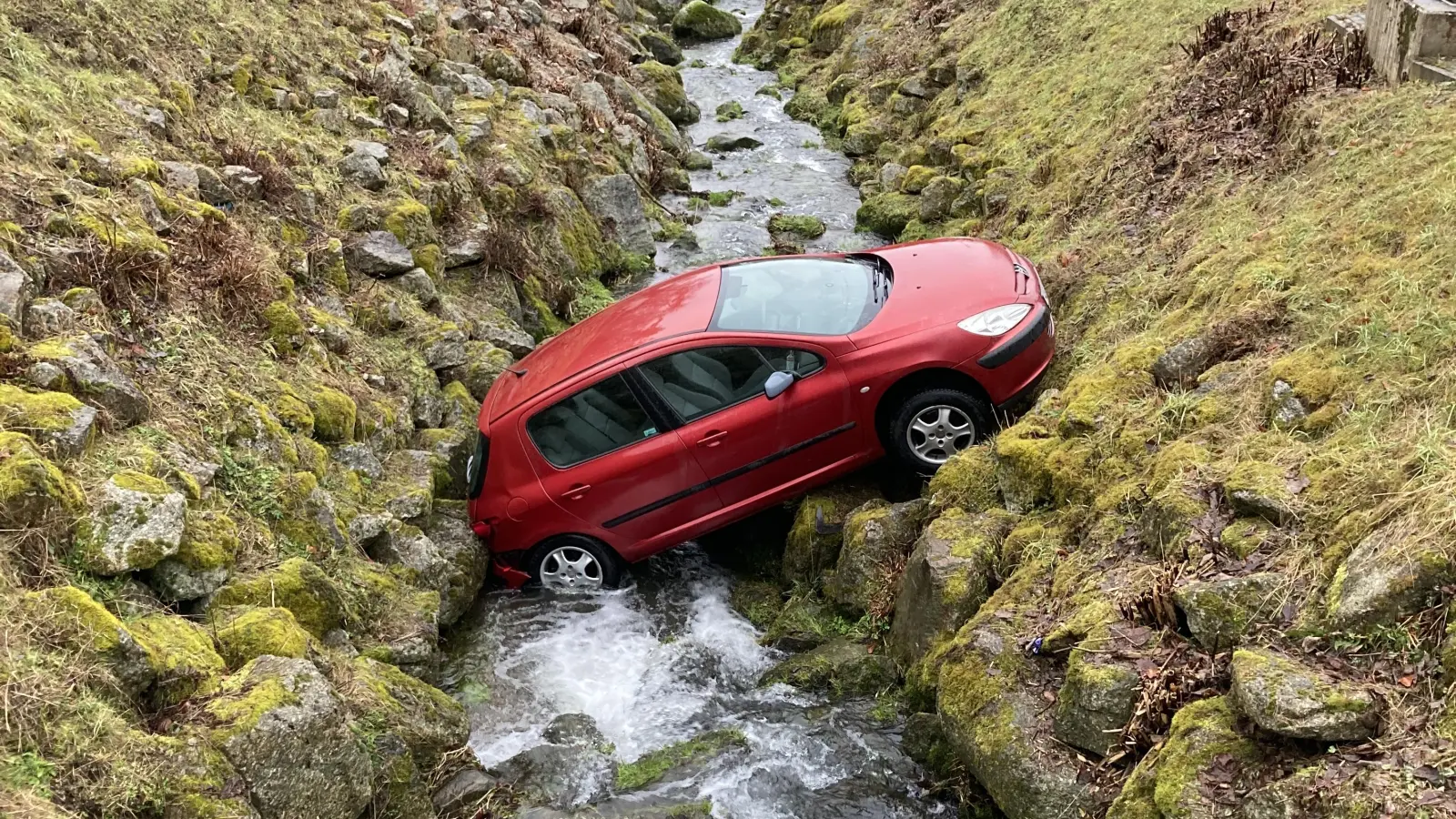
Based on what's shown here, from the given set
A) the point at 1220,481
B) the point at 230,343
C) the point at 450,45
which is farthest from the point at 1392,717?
the point at 450,45

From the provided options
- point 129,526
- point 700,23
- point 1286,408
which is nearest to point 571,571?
point 129,526

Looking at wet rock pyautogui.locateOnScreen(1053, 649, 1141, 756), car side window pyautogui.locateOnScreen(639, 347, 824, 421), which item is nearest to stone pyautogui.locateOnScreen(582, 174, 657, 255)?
car side window pyautogui.locateOnScreen(639, 347, 824, 421)

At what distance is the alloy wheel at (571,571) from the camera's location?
7.48 m

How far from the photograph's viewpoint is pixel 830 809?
5.12 metres

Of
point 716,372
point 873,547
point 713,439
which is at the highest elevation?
point 716,372

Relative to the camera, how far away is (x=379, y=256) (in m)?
9.12

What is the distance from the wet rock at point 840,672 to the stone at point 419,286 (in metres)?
5.17

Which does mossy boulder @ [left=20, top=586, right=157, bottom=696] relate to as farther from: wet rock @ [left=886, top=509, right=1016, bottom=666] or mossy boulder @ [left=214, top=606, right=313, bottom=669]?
wet rock @ [left=886, top=509, right=1016, bottom=666]

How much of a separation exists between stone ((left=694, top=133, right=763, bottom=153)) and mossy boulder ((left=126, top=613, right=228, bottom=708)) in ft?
45.7

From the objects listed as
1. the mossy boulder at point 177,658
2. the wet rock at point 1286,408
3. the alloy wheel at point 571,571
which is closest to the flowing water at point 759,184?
the alloy wheel at point 571,571

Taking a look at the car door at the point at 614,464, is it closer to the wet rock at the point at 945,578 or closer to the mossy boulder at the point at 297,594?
the wet rock at the point at 945,578

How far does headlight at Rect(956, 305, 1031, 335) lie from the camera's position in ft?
21.2

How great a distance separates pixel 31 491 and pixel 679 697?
377 cm

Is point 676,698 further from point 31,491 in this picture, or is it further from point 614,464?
point 31,491
